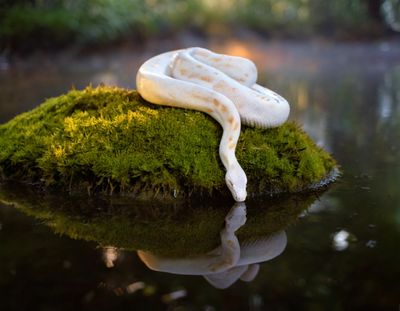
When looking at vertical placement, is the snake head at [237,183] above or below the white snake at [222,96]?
below

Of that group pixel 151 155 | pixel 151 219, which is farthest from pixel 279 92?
pixel 151 219

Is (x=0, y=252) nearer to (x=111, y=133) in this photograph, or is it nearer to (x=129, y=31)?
(x=111, y=133)

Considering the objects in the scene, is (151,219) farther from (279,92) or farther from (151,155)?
(279,92)

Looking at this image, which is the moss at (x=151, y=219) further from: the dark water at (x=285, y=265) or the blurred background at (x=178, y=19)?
the blurred background at (x=178, y=19)

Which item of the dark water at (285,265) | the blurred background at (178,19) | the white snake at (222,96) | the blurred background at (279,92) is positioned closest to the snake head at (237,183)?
the white snake at (222,96)

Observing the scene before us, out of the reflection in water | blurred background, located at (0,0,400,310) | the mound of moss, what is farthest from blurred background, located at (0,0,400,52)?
the reflection in water

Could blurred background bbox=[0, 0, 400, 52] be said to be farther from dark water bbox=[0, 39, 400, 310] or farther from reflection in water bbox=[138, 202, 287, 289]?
reflection in water bbox=[138, 202, 287, 289]

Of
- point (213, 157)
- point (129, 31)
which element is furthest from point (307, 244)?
point (129, 31)
